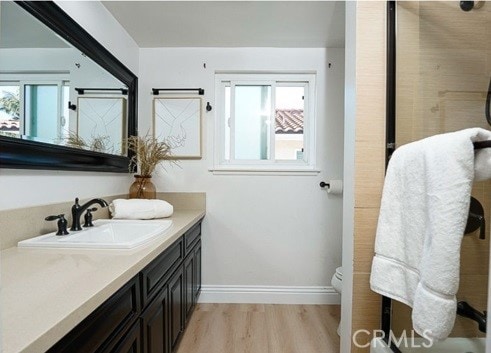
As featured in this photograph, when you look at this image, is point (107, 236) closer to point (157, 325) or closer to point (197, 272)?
point (157, 325)

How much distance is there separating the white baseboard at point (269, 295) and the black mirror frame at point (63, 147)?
52.1 inches

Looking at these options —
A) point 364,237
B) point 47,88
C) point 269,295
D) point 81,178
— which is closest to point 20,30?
point 47,88

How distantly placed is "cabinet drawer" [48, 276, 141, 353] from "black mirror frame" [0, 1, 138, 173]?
2.37 feet

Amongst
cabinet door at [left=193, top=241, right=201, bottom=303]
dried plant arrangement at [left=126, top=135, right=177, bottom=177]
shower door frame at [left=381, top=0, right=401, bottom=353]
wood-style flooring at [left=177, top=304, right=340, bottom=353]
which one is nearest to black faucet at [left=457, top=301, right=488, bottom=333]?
shower door frame at [left=381, top=0, right=401, bottom=353]

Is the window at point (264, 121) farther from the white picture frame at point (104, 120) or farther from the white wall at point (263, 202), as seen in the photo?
the white picture frame at point (104, 120)

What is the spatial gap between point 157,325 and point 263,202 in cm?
133

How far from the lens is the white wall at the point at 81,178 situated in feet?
3.68

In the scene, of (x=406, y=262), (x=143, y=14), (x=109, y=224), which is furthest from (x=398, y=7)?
(x=109, y=224)

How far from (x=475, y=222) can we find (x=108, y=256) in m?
1.41

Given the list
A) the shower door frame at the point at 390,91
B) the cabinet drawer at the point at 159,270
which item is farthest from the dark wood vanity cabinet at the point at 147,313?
the shower door frame at the point at 390,91

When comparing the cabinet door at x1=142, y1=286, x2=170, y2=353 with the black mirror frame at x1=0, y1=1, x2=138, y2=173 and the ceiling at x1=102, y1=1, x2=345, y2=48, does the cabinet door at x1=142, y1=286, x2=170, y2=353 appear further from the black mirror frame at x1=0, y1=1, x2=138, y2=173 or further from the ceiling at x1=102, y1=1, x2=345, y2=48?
the ceiling at x1=102, y1=1, x2=345, y2=48

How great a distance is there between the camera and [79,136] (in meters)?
1.52

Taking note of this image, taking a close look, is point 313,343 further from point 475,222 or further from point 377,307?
point 475,222

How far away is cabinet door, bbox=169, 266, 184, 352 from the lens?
146cm
